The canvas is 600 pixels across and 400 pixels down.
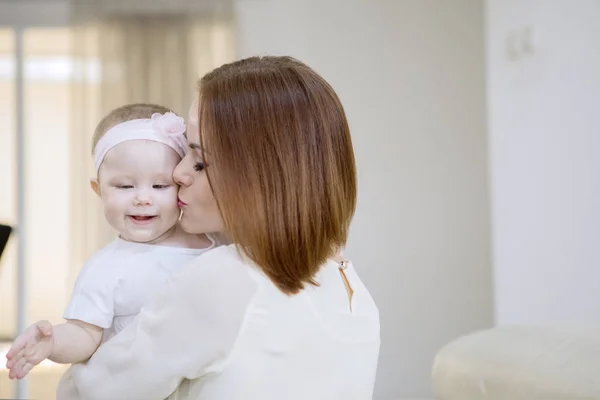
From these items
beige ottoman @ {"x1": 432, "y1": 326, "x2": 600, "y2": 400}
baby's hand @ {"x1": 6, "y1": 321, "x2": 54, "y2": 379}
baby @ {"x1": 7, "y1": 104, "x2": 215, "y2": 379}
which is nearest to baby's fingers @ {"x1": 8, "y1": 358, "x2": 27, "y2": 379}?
baby's hand @ {"x1": 6, "y1": 321, "x2": 54, "y2": 379}

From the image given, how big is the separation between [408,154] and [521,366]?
11.5 feet

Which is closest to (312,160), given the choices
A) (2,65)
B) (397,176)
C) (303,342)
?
(303,342)

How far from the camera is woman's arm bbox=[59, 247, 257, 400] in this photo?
103 cm

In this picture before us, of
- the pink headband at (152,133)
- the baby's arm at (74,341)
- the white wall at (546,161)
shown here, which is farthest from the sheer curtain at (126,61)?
the baby's arm at (74,341)

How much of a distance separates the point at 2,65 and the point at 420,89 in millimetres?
2828

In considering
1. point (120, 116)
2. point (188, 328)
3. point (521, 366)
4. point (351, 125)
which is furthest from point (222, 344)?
point (351, 125)

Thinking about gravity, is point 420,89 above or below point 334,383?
above

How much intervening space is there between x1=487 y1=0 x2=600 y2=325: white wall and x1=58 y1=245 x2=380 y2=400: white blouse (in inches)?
108

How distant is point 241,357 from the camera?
1050 mm

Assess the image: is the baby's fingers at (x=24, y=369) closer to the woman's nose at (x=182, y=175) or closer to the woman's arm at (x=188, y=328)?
the woman's arm at (x=188, y=328)

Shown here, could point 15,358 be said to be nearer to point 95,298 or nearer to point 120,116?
point 95,298

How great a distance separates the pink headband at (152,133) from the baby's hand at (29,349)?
0.35 meters

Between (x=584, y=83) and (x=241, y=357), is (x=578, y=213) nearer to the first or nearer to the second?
(x=584, y=83)

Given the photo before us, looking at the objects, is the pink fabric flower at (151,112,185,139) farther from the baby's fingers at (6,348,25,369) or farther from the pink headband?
the baby's fingers at (6,348,25,369)
